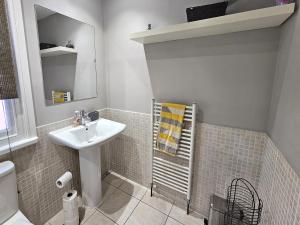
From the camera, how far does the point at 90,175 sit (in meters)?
1.58

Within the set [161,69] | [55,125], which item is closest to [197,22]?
[161,69]

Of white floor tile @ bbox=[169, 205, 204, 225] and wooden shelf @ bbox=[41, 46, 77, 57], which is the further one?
white floor tile @ bbox=[169, 205, 204, 225]

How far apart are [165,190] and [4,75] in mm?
1805

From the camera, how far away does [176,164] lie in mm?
1587

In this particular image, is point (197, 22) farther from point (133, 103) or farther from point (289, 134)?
point (133, 103)

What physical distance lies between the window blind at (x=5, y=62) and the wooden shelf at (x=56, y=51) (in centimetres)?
27

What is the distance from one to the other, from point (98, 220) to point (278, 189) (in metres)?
1.54

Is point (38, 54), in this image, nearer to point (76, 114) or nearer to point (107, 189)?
point (76, 114)

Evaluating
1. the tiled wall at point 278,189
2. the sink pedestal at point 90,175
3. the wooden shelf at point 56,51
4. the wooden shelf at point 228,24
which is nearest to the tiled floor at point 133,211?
the sink pedestal at point 90,175

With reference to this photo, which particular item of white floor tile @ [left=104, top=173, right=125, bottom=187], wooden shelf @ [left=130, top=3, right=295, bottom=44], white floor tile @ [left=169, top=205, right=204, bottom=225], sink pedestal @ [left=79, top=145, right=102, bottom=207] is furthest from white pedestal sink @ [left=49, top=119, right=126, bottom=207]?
wooden shelf @ [left=130, top=3, right=295, bottom=44]

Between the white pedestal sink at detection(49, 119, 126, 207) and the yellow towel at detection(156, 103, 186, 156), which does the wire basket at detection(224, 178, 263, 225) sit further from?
the white pedestal sink at detection(49, 119, 126, 207)

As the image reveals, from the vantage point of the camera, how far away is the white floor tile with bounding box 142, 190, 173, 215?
65.7 inches

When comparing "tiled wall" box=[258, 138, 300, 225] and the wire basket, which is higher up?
"tiled wall" box=[258, 138, 300, 225]

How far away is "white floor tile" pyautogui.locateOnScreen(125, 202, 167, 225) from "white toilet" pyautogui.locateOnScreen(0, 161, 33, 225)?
90 cm
